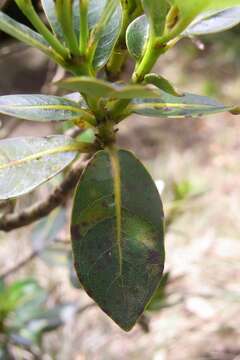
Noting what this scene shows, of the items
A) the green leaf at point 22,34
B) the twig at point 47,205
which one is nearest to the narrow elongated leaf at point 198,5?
the green leaf at point 22,34

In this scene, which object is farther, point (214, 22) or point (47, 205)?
point (47, 205)

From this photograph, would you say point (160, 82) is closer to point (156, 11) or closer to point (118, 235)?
point (156, 11)

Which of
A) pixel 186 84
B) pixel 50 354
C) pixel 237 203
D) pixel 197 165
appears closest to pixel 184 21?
pixel 50 354

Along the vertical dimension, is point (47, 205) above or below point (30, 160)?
below

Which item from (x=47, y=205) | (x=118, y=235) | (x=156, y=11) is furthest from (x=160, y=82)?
(x=47, y=205)

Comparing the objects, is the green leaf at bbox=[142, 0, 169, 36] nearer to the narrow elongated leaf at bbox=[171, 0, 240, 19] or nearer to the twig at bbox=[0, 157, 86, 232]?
the narrow elongated leaf at bbox=[171, 0, 240, 19]

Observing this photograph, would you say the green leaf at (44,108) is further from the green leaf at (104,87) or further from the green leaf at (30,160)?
the green leaf at (104,87)
